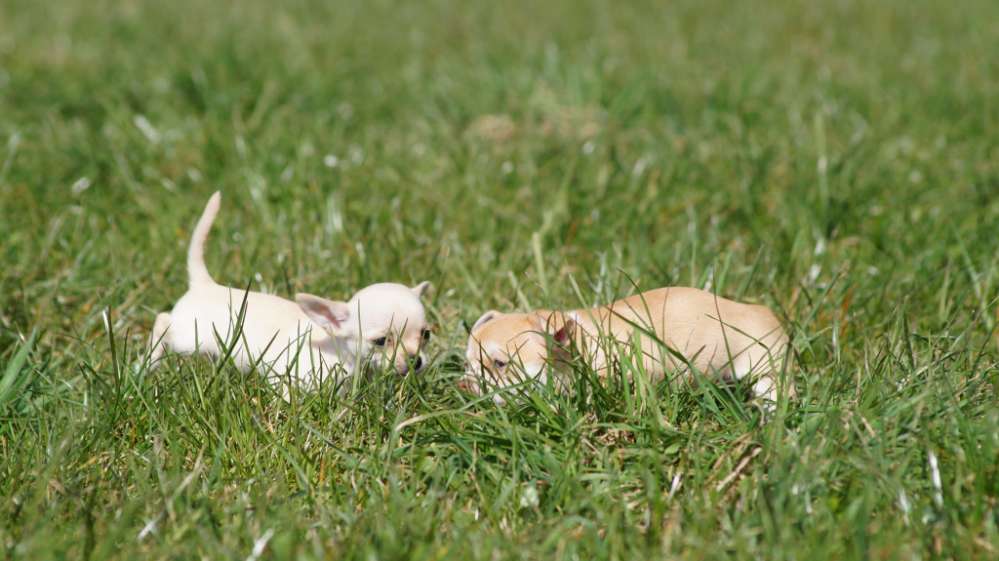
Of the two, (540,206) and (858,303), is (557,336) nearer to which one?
(858,303)

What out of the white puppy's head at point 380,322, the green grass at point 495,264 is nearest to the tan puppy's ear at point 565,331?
the green grass at point 495,264

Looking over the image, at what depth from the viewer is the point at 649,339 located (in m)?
3.17

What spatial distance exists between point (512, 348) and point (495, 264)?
45.0 inches

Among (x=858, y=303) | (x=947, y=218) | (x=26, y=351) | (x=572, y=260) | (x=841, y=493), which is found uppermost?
(x=947, y=218)

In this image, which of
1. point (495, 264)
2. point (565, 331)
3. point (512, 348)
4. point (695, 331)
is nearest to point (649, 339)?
point (695, 331)

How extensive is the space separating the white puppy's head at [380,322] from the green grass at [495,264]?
0.12m

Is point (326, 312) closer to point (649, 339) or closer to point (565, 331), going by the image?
point (565, 331)

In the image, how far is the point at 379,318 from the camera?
10.5 feet

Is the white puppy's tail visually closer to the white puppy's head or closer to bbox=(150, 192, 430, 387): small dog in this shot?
bbox=(150, 192, 430, 387): small dog

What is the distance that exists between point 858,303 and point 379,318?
172cm

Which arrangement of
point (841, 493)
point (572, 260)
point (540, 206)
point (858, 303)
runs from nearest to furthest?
point (841, 493) < point (858, 303) < point (572, 260) < point (540, 206)

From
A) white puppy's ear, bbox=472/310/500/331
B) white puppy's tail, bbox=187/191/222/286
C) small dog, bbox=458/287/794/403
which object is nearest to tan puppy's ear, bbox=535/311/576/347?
small dog, bbox=458/287/794/403

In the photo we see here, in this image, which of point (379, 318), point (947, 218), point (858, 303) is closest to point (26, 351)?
point (379, 318)

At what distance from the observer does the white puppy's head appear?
3180 millimetres
